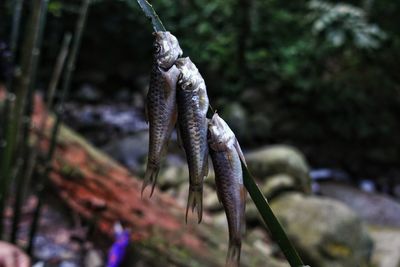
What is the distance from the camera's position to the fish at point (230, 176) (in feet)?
1.82

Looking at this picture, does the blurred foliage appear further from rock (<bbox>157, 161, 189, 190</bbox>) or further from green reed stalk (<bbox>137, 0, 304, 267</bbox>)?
green reed stalk (<bbox>137, 0, 304, 267</bbox>)

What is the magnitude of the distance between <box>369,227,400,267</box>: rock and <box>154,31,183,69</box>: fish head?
10.3 feet

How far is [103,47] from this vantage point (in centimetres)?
601

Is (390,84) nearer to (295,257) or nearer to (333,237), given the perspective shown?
(333,237)

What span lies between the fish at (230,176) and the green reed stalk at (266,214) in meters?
0.01

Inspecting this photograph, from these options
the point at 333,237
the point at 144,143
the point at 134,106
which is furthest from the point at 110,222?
the point at 134,106

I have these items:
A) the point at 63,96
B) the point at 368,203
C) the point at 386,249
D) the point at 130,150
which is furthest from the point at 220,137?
the point at 368,203

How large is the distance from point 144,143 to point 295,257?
4215 mm

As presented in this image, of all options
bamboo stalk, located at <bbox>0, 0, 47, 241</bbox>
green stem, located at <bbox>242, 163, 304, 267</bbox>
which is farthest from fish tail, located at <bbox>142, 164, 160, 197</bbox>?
bamboo stalk, located at <bbox>0, 0, 47, 241</bbox>

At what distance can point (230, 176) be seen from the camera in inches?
21.8

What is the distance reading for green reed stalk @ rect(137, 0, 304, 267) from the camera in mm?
527

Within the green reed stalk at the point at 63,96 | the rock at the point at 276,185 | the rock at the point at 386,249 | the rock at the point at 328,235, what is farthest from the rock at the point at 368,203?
the green reed stalk at the point at 63,96

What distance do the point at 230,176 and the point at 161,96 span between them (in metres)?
0.12

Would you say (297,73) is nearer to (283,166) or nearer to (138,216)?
(283,166)
